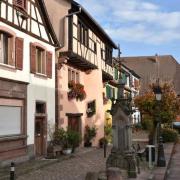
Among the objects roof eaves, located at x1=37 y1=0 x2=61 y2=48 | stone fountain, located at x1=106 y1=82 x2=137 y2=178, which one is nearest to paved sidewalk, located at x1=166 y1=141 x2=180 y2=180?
stone fountain, located at x1=106 y1=82 x2=137 y2=178

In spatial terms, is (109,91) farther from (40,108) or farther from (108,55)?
(40,108)

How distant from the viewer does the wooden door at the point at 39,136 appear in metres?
22.9

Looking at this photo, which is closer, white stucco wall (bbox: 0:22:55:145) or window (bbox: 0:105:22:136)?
window (bbox: 0:105:22:136)

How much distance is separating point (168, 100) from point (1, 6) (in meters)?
24.7

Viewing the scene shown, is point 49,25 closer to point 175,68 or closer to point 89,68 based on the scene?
point 89,68

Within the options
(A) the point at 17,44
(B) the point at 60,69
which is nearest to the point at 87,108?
(B) the point at 60,69

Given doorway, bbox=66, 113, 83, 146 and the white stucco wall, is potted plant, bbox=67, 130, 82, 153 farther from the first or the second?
doorway, bbox=66, 113, 83, 146

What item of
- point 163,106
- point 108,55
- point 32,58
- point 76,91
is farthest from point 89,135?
point 163,106

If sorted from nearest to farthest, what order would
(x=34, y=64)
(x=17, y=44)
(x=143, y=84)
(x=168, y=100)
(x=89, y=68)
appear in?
(x=17, y=44), (x=34, y=64), (x=89, y=68), (x=168, y=100), (x=143, y=84)

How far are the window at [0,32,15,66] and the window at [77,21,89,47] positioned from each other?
9018 mm

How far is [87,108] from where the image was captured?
105 feet

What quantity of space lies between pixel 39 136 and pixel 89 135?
8.69m

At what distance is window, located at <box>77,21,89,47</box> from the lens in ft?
94.8

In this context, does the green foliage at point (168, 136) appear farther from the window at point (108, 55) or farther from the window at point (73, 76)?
the window at point (73, 76)
